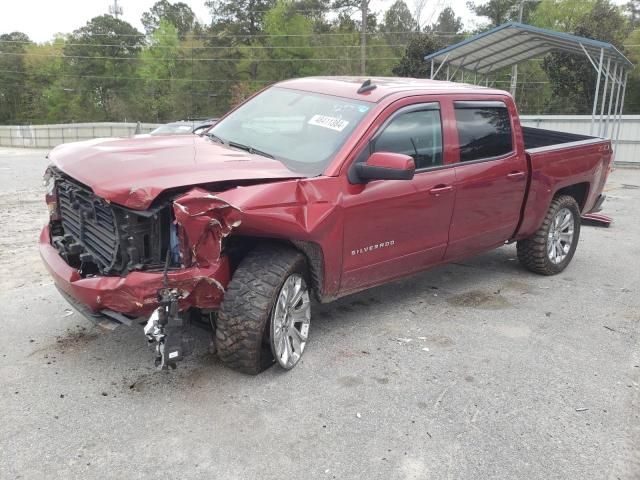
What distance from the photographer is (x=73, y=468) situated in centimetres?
277

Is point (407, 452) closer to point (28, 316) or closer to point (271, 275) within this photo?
point (271, 275)

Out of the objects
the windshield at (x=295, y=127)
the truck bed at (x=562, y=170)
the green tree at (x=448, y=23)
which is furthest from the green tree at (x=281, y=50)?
the windshield at (x=295, y=127)

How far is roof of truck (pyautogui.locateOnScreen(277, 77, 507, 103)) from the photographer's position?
4.39 m

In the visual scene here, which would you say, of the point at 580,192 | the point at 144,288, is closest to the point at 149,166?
the point at 144,288

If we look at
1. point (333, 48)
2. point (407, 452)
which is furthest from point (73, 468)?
point (333, 48)

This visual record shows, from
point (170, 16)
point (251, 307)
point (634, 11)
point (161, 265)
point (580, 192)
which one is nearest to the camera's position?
point (161, 265)

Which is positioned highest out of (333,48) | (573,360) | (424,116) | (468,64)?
(333,48)

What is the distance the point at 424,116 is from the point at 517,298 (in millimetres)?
2090

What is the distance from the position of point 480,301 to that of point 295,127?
7.93ft

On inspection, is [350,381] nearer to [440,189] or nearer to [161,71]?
[440,189]

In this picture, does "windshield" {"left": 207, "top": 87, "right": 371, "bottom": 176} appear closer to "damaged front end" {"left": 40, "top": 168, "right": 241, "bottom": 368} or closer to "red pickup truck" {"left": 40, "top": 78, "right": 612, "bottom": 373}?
"red pickup truck" {"left": 40, "top": 78, "right": 612, "bottom": 373}

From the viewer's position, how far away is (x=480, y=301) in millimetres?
5344

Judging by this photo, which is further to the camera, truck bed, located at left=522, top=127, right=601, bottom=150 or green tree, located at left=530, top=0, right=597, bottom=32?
green tree, located at left=530, top=0, right=597, bottom=32

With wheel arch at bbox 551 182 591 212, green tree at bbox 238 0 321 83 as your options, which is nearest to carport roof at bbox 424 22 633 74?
wheel arch at bbox 551 182 591 212
